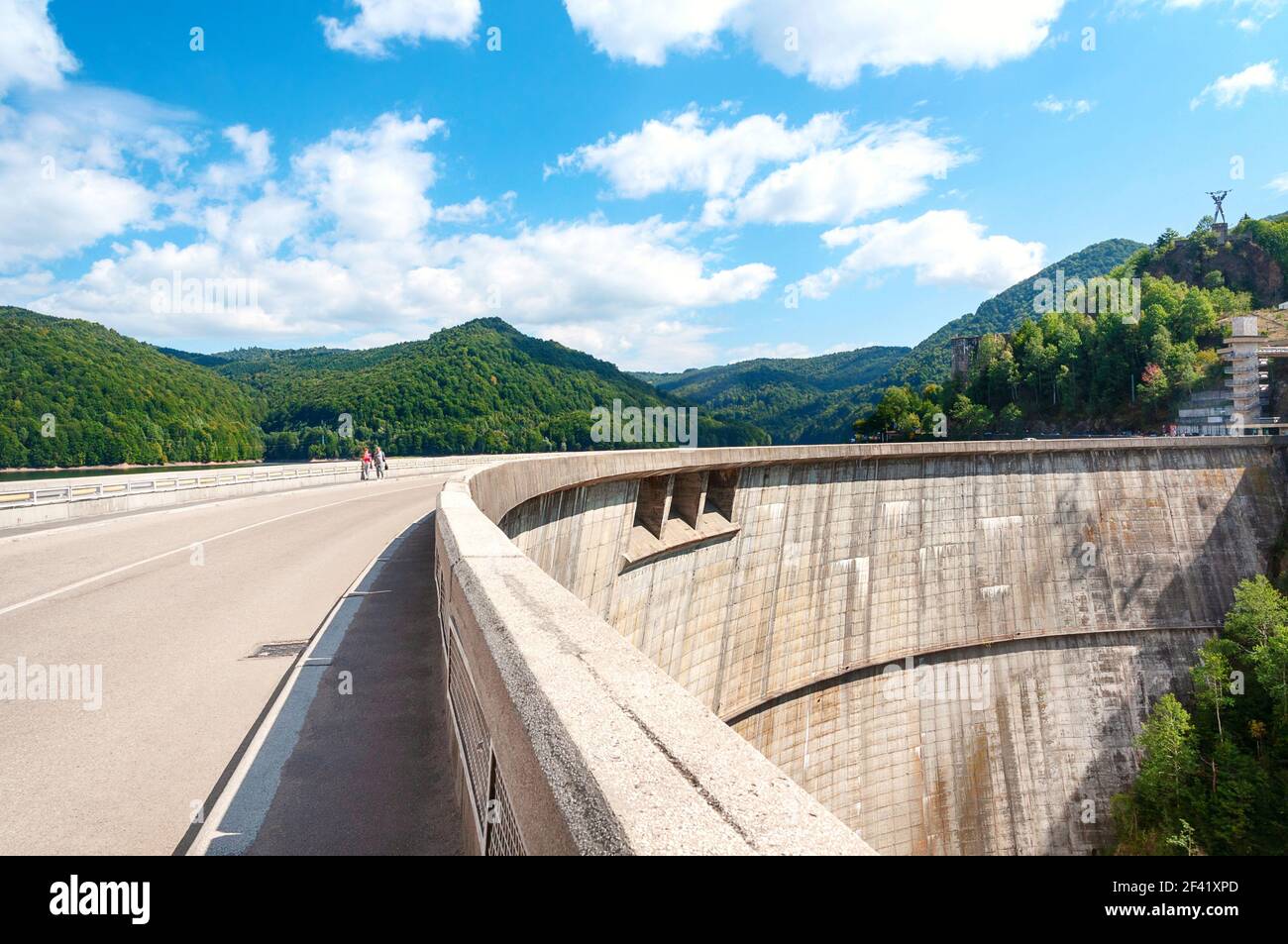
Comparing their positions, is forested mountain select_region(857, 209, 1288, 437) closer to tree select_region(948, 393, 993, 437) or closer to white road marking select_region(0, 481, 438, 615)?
tree select_region(948, 393, 993, 437)

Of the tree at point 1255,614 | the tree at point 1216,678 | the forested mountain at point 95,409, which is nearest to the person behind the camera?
the tree at point 1255,614

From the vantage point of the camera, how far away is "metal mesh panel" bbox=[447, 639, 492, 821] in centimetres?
236

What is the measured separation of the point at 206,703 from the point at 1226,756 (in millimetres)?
34612

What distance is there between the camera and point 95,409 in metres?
70.8

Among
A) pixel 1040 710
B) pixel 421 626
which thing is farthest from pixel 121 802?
pixel 1040 710

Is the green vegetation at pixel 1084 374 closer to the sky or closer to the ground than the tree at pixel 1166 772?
closer to the sky

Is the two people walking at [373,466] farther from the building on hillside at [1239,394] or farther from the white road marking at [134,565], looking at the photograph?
the building on hillside at [1239,394]

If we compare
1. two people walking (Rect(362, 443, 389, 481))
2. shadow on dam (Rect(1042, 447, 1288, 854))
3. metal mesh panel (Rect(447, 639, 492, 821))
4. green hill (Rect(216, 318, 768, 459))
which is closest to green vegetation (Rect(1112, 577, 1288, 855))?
shadow on dam (Rect(1042, 447, 1288, 854))

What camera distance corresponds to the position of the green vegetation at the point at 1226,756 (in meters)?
25.2

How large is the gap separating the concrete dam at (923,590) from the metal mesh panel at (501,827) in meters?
2.07

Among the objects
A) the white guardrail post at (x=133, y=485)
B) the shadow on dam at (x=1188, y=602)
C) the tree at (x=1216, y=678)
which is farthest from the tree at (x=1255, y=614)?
the white guardrail post at (x=133, y=485)
